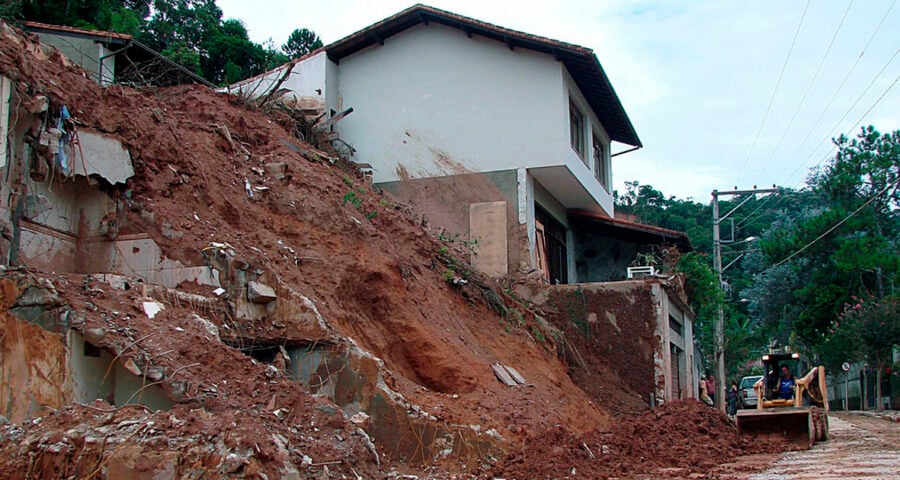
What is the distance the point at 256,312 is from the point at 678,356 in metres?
14.0

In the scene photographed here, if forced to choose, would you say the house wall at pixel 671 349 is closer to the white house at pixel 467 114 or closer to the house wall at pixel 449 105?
the white house at pixel 467 114

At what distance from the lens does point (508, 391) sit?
13406 mm

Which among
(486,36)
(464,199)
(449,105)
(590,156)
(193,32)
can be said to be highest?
(193,32)

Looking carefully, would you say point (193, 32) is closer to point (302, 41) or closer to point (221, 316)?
point (302, 41)

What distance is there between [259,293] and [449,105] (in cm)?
1139

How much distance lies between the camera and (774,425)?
1670cm

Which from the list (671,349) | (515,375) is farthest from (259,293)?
(671,349)

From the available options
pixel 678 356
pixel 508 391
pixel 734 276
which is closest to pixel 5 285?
pixel 508 391

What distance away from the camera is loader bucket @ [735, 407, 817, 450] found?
16500 mm

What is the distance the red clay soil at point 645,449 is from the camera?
37.0 feet

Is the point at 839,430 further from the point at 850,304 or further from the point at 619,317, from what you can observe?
the point at 850,304

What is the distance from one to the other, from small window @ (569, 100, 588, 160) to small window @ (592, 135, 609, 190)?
177 cm

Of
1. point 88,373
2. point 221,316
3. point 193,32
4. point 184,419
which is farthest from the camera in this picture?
point 193,32

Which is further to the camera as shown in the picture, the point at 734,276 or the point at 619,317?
the point at 734,276
